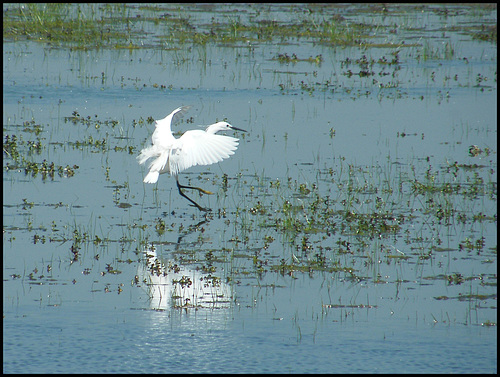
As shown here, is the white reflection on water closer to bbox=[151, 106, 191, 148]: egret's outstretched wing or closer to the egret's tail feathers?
the egret's tail feathers

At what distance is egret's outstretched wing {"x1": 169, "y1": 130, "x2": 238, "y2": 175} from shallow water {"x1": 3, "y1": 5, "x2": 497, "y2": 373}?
53cm

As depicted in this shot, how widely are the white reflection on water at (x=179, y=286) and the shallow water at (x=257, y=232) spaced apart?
0.02 metres

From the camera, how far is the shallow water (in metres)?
6.38

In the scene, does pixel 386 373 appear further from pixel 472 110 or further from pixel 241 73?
pixel 241 73

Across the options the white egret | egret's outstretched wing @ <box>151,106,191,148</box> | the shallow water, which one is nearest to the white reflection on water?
the shallow water

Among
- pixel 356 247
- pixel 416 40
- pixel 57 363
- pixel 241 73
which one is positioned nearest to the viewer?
pixel 57 363

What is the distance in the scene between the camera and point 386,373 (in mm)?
6004

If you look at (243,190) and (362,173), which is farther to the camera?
(362,173)

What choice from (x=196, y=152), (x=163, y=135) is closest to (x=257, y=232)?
(x=196, y=152)

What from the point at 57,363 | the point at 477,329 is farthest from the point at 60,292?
the point at 477,329

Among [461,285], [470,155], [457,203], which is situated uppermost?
[470,155]

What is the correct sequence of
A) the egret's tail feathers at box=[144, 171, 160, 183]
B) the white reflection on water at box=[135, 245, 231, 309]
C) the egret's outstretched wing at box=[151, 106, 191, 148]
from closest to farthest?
1. the white reflection on water at box=[135, 245, 231, 309]
2. the egret's tail feathers at box=[144, 171, 160, 183]
3. the egret's outstretched wing at box=[151, 106, 191, 148]

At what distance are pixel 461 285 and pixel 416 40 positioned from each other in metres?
17.5

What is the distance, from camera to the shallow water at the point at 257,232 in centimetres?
638
